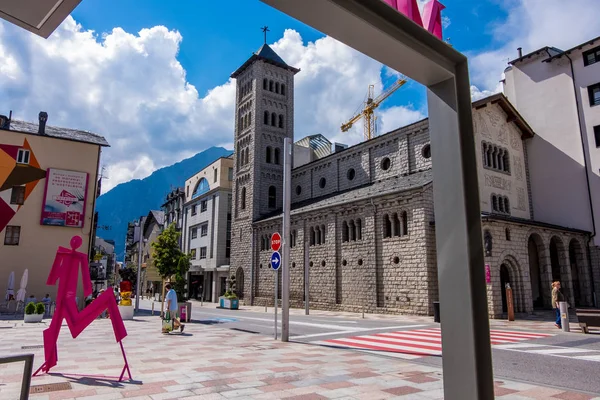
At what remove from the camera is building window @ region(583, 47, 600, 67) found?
28.5m

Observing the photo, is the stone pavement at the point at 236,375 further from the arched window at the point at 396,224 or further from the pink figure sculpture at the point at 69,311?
the arched window at the point at 396,224

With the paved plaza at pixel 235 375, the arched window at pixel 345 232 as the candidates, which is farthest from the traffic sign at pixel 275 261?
the arched window at pixel 345 232

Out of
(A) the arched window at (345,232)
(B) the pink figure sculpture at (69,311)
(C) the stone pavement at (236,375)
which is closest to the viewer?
(C) the stone pavement at (236,375)

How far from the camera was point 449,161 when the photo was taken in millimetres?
3283

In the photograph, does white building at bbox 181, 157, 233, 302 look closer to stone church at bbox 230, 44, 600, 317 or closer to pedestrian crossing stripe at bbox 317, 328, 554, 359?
stone church at bbox 230, 44, 600, 317

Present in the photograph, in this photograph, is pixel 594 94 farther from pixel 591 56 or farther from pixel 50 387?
pixel 50 387

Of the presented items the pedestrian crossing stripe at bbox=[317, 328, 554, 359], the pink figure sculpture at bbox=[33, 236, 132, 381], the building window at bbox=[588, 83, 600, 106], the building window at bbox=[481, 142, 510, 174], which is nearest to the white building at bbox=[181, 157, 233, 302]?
the building window at bbox=[481, 142, 510, 174]

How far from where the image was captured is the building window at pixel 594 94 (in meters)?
28.4

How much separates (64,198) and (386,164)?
2446cm

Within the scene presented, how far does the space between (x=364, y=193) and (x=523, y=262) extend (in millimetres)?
11402

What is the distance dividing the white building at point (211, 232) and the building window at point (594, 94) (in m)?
36.7

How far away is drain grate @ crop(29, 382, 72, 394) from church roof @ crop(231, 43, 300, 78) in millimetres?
43591

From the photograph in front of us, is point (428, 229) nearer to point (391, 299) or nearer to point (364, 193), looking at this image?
point (391, 299)

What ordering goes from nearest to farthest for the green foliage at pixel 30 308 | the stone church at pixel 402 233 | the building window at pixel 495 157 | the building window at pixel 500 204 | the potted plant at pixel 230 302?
the green foliage at pixel 30 308 < the stone church at pixel 402 233 < the building window at pixel 500 204 < the building window at pixel 495 157 < the potted plant at pixel 230 302
